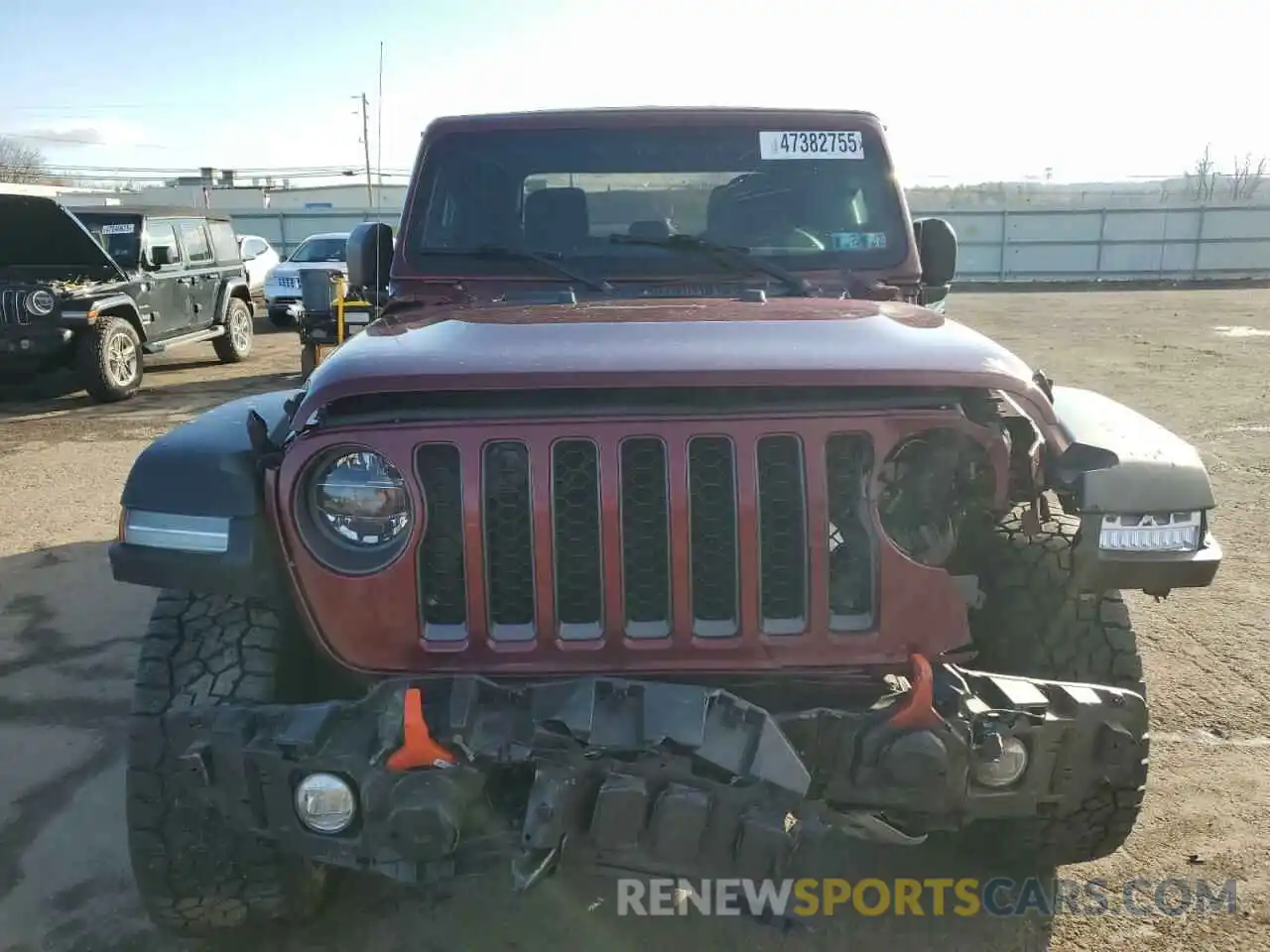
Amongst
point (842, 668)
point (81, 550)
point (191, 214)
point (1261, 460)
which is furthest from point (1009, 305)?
point (842, 668)

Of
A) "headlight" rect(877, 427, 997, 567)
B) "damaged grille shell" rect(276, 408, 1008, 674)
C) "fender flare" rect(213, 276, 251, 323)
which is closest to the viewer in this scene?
"damaged grille shell" rect(276, 408, 1008, 674)

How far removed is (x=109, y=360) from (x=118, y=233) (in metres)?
1.74

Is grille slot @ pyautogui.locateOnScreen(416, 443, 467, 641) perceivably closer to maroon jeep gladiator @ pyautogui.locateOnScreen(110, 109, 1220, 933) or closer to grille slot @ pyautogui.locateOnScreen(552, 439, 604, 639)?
maroon jeep gladiator @ pyautogui.locateOnScreen(110, 109, 1220, 933)

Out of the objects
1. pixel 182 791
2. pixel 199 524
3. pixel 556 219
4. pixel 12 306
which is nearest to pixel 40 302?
pixel 12 306

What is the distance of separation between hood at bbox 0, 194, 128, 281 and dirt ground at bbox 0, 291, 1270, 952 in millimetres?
3347

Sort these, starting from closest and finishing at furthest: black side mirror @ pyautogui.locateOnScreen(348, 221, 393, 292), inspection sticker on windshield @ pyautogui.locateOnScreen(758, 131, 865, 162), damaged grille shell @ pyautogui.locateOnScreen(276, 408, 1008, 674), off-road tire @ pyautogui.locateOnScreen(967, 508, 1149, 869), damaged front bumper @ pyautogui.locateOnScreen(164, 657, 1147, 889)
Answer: damaged front bumper @ pyautogui.locateOnScreen(164, 657, 1147, 889)
damaged grille shell @ pyautogui.locateOnScreen(276, 408, 1008, 674)
off-road tire @ pyautogui.locateOnScreen(967, 508, 1149, 869)
inspection sticker on windshield @ pyautogui.locateOnScreen(758, 131, 865, 162)
black side mirror @ pyautogui.locateOnScreen(348, 221, 393, 292)

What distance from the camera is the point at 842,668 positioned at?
7.09 ft

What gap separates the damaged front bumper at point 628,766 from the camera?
1862 millimetres

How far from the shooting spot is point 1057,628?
2.37 metres

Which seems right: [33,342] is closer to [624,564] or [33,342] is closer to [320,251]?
[320,251]

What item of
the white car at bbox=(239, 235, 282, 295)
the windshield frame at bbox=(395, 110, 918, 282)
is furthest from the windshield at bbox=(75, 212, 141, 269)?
the windshield frame at bbox=(395, 110, 918, 282)

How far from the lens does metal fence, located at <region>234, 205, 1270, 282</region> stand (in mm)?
25984

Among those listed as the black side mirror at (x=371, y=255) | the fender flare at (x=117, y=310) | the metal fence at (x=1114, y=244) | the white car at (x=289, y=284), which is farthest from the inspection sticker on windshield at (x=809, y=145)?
the metal fence at (x=1114, y=244)

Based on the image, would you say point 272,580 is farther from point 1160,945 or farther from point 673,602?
point 1160,945
